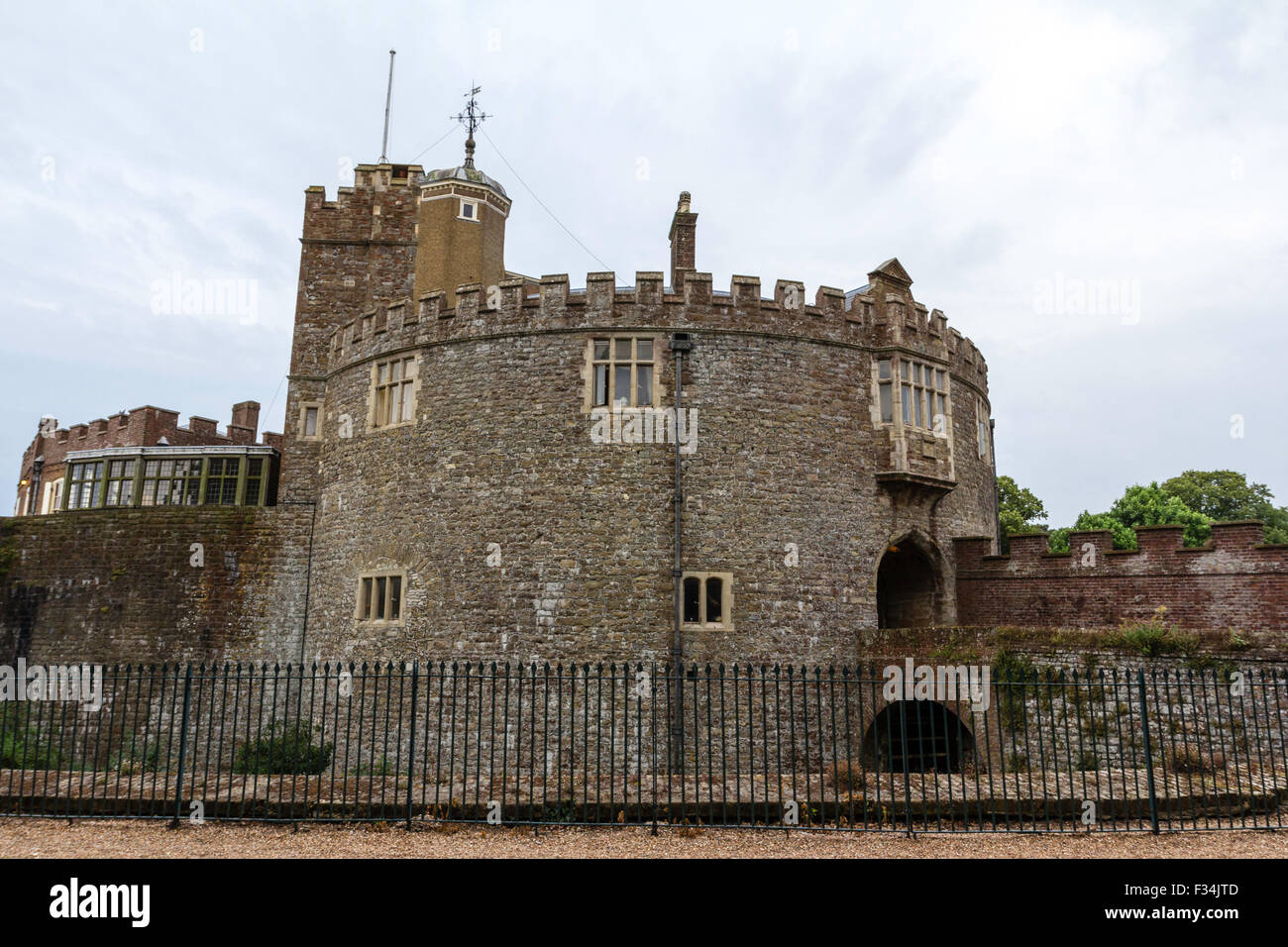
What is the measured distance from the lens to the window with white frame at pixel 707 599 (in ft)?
59.1

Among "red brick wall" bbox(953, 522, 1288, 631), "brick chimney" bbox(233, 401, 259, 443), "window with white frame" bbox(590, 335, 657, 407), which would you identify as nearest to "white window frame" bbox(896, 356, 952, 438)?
"red brick wall" bbox(953, 522, 1288, 631)

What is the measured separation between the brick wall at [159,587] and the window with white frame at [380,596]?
2.56 meters

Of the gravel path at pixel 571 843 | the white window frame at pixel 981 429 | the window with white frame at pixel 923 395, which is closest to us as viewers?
the gravel path at pixel 571 843

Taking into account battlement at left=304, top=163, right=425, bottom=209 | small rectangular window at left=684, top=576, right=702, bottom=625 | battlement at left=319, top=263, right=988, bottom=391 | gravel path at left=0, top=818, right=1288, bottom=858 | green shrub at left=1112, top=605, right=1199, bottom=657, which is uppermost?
battlement at left=304, top=163, right=425, bottom=209

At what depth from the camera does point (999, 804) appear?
34.8 feet

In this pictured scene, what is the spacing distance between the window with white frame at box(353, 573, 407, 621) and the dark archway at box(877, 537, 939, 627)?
35.4 ft

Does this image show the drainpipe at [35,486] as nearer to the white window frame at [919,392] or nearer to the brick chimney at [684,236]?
the brick chimney at [684,236]

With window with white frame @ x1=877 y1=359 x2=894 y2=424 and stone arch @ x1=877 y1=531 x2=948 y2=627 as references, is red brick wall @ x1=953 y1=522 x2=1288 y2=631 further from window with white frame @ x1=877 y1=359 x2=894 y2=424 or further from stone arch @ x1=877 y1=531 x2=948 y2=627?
window with white frame @ x1=877 y1=359 x2=894 y2=424

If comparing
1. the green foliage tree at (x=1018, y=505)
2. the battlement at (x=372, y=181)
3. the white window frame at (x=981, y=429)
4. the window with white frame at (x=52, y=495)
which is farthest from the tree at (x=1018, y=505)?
the window with white frame at (x=52, y=495)

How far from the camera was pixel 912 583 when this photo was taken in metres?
21.5

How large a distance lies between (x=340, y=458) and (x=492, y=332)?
5164 millimetres

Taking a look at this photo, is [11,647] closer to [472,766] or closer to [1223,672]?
[472,766]

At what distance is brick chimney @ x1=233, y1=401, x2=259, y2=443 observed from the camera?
39.1 meters

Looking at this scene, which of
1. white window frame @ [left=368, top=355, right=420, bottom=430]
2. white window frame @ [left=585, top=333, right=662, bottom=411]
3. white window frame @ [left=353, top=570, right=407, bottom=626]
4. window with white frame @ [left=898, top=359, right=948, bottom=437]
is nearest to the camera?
white window frame @ [left=585, top=333, right=662, bottom=411]
